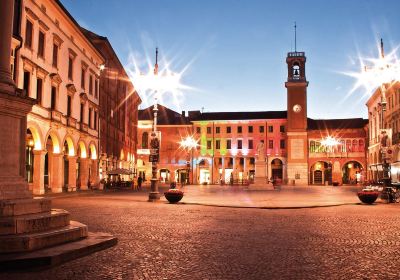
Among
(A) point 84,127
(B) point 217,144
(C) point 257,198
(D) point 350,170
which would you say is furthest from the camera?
(B) point 217,144

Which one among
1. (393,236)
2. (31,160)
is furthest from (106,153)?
(393,236)

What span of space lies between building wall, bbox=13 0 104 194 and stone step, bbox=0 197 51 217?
18192 mm

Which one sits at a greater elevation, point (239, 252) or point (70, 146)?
point (70, 146)

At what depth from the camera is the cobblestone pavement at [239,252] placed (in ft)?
22.2

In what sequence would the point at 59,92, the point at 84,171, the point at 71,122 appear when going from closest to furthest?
the point at 59,92, the point at 71,122, the point at 84,171

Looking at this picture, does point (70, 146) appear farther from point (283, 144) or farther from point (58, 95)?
point (283, 144)

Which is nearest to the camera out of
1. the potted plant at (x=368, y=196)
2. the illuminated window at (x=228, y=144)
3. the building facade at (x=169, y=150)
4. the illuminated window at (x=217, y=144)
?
the potted plant at (x=368, y=196)

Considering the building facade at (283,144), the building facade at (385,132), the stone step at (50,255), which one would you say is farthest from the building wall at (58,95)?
the building facade at (283,144)

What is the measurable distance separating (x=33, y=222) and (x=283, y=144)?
74586mm

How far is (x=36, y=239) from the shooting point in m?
7.68

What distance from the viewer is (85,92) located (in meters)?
40.7

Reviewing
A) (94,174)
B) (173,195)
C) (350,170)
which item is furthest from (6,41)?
(350,170)

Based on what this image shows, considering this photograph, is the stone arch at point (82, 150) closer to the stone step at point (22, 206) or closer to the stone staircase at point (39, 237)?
the stone staircase at point (39, 237)

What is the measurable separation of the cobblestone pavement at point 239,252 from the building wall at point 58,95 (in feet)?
57.0
